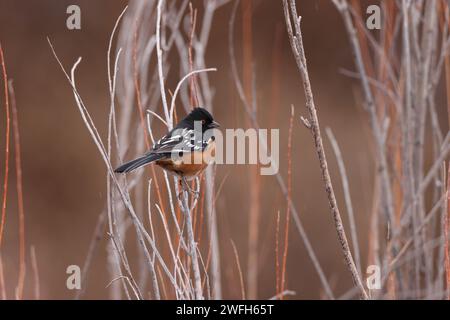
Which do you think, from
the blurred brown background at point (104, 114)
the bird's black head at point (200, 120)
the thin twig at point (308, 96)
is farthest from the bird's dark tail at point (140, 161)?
the blurred brown background at point (104, 114)

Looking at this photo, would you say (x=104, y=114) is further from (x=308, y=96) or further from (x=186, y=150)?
(x=308, y=96)

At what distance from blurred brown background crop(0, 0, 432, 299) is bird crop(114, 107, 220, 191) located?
438cm

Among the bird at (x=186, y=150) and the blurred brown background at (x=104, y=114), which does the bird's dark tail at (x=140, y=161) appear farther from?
the blurred brown background at (x=104, y=114)

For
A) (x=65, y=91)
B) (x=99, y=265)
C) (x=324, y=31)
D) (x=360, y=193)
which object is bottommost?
(x=99, y=265)

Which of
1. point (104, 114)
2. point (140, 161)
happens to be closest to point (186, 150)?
point (140, 161)

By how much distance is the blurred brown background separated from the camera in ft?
26.8

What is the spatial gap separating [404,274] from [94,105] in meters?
5.96

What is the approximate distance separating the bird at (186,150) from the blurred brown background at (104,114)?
438 centimetres

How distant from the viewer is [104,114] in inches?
332

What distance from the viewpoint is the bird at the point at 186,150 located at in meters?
3.18

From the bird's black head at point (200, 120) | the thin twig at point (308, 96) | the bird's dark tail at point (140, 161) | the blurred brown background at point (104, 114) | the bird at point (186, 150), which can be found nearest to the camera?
the thin twig at point (308, 96)
